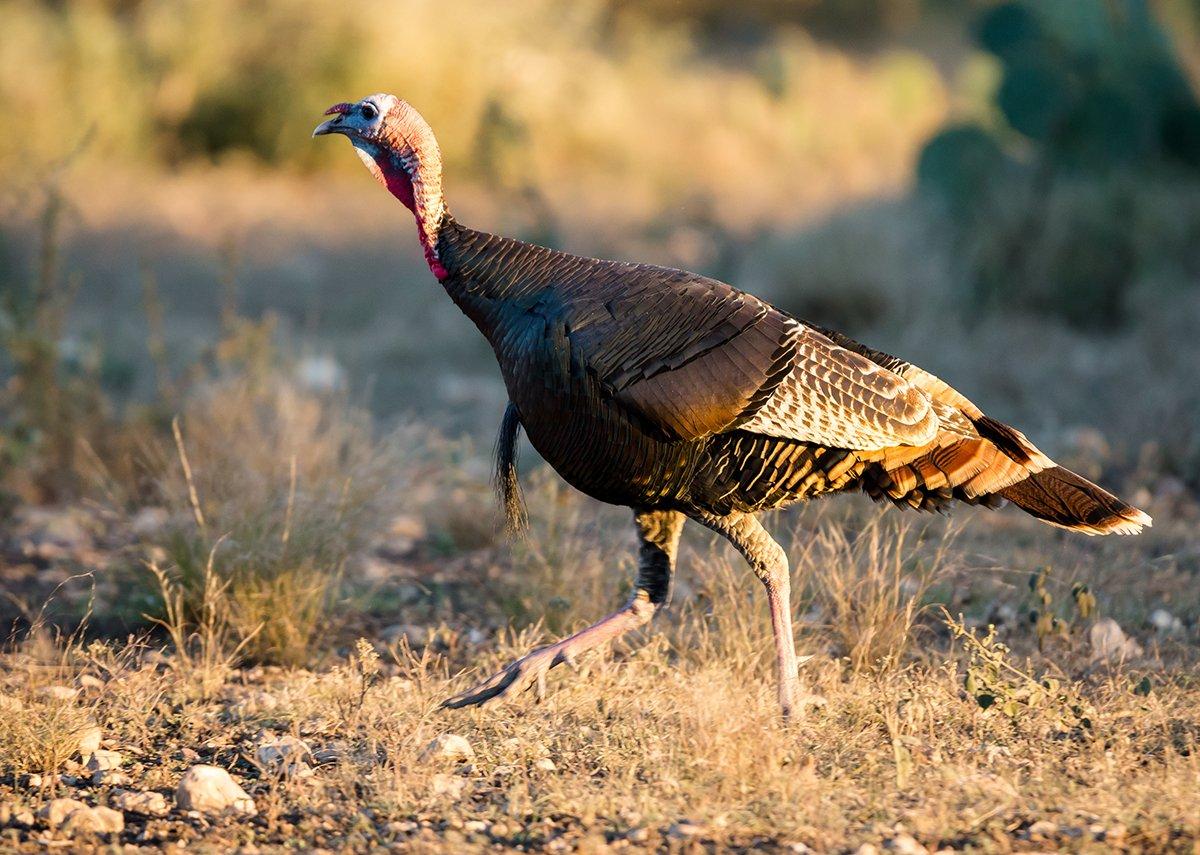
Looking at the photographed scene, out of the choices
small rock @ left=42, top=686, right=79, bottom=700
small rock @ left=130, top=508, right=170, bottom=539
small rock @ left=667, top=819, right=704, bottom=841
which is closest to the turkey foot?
small rock @ left=667, top=819, right=704, bottom=841

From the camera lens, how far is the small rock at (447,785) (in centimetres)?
370

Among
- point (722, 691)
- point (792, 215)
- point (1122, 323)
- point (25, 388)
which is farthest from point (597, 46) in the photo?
point (722, 691)

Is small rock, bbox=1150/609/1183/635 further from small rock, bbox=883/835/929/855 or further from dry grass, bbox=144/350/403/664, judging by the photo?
dry grass, bbox=144/350/403/664

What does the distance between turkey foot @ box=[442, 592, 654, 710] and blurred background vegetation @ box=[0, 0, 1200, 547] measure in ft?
6.69

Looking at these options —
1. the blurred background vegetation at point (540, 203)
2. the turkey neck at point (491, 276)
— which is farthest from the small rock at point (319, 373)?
the turkey neck at point (491, 276)

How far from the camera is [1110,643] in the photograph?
185 inches

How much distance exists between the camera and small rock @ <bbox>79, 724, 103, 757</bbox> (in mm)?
3959

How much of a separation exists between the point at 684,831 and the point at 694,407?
113 centimetres

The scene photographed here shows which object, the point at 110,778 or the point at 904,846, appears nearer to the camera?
the point at 904,846

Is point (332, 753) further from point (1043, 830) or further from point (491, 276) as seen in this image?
point (1043, 830)

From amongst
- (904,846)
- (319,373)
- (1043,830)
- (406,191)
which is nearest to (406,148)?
(406,191)

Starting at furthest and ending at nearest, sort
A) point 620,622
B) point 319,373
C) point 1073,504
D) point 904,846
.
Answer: point 319,373 → point 620,622 → point 1073,504 → point 904,846

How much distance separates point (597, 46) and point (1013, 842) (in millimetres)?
16333

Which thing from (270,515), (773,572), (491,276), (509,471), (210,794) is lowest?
(210,794)
